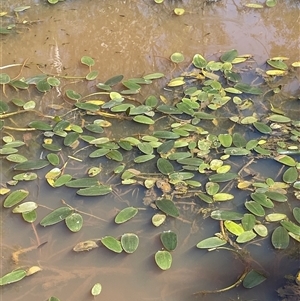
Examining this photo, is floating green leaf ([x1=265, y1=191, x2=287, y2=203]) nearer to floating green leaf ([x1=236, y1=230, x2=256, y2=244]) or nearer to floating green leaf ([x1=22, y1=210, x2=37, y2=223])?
floating green leaf ([x1=236, y1=230, x2=256, y2=244])

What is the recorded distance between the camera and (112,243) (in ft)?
5.25

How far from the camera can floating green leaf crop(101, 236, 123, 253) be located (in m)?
1.58

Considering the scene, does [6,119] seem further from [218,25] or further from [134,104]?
[218,25]

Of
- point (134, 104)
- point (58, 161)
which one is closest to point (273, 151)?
point (134, 104)

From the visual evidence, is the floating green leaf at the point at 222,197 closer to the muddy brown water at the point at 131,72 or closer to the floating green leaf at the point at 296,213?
the muddy brown water at the point at 131,72

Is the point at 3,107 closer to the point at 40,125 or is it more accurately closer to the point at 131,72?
the point at 40,125

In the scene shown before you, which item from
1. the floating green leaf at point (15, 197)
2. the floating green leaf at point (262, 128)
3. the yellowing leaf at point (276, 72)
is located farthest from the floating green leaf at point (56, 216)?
the yellowing leaf at point (276, 72)

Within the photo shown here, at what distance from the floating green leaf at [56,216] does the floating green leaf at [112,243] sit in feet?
0.63

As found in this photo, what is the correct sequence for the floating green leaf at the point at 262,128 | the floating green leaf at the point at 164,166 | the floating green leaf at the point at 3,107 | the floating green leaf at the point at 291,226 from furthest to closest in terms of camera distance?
the floating green leaf at the point at 3,107
the floating green leaf at the point at 262,128
the floating green leaf at the point at 164,166
the floating green leaf at the point at 291,226

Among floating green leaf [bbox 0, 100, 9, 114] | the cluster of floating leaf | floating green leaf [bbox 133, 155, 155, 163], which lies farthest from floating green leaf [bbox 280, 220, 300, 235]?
floating green leaf [bbox 0, 100, 9, 114]

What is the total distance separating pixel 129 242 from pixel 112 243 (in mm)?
62

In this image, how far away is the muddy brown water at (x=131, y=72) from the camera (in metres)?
1.50

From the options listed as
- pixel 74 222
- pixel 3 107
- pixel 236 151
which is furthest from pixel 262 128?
pixel 3 107

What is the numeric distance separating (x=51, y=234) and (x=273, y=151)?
39.4 inches
